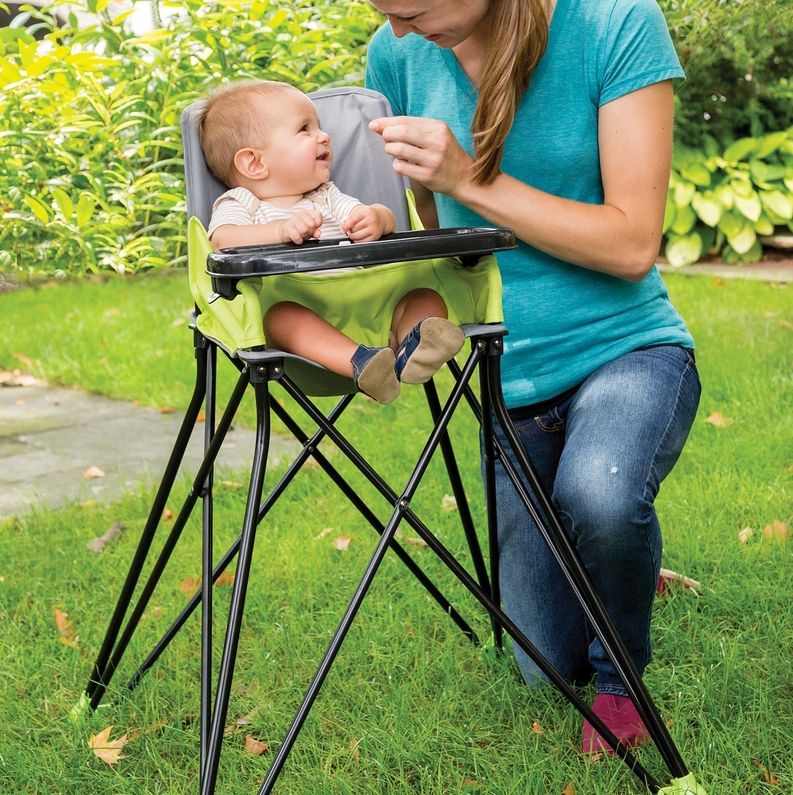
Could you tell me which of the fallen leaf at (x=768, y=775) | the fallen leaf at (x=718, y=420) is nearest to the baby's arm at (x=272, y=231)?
the fallen leaf at (x=768, y=775)

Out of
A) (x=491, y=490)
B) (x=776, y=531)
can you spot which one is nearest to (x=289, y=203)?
(x=491, y=490)

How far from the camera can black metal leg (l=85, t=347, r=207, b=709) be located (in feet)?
6.54

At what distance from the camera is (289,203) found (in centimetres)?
210

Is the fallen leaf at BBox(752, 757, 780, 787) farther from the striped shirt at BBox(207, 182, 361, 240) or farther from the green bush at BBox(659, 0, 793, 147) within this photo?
the green bush at BBox(659, 0, 793, 147)

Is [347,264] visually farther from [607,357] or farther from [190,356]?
[190,356]

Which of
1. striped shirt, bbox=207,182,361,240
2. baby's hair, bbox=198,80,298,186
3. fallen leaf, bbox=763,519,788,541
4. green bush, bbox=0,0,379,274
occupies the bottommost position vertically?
fallen leaf, bbox=763,519,788,541

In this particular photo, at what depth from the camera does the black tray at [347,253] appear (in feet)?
4.99

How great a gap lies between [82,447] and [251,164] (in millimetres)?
2231

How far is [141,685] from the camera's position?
2.29 meters

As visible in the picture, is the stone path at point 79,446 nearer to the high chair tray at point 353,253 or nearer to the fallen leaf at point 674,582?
the fallen leaf at point 674,582

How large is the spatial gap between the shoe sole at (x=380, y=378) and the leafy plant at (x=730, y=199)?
17.0 feet

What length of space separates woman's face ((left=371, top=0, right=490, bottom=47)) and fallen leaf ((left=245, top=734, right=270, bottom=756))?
131 cm

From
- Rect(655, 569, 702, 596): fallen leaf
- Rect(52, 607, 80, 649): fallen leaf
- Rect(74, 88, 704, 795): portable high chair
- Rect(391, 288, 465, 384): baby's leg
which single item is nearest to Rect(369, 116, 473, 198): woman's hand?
Rect(74, 88, 704, 795): portable high chair

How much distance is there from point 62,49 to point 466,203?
2.11 m
